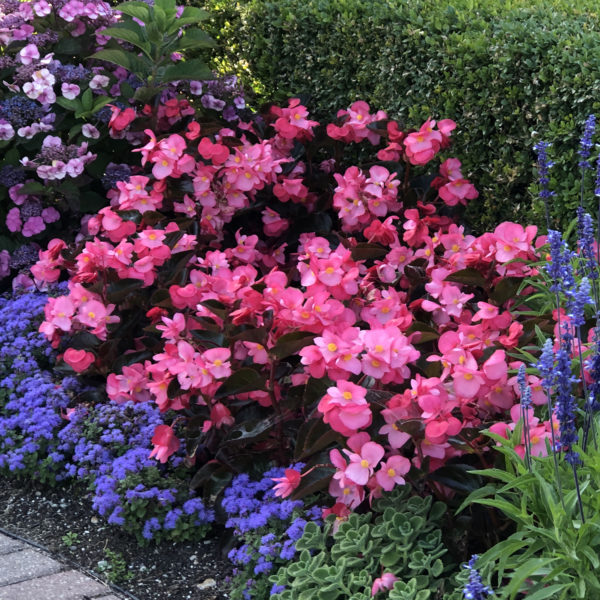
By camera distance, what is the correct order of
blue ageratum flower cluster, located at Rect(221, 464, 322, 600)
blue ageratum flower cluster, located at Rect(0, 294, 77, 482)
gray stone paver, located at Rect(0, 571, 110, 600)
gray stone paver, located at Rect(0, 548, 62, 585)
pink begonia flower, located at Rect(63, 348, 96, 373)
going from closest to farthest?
blue ageratum flower cluster, located at Rect(221, 464, 322, 600), gray stone paver, located at Rect(0, 571, 110, 600), gray stone paver, located at Rect(0, 548, 62, 585), blue ageratum flower cluster, located at Rect(0, 294, 77, 482), pink begonia flower, located at Rect(63, 348, 96, 373)

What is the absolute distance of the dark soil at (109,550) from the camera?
2.78 metres

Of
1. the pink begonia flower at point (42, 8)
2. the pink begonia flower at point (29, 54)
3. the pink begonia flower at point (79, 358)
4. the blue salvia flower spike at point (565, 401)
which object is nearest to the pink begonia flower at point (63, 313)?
the pink begonia flower at point (79, 358)

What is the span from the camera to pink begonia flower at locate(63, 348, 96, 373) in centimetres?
339

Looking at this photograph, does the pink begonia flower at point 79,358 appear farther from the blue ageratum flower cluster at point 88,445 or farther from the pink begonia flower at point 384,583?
the pink begonia flower at point 384,583

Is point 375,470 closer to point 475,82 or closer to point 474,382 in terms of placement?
point 474,382

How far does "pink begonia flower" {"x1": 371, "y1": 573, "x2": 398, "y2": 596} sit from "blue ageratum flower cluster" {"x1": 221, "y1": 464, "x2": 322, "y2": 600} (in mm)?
316

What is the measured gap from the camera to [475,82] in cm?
380

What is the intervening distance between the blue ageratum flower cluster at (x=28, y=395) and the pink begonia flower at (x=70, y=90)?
0.94m

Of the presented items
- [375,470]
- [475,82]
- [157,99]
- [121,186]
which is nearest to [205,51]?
[157,99]

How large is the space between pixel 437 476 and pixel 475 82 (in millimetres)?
1954

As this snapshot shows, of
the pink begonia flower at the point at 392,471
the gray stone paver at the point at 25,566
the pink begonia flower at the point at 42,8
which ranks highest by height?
the pink begonia flower at the point at 42,8

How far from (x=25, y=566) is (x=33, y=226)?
193 centimetres

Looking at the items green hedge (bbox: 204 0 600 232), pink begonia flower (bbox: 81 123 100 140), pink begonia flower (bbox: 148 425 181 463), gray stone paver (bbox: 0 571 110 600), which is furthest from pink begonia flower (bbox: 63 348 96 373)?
green hedge (bbox: 204 0 600 232)

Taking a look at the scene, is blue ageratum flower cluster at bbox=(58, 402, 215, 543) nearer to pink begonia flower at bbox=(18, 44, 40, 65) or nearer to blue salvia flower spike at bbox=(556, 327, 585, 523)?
blue salvia flower spike at bbox=(556, 327, 585, 523)
